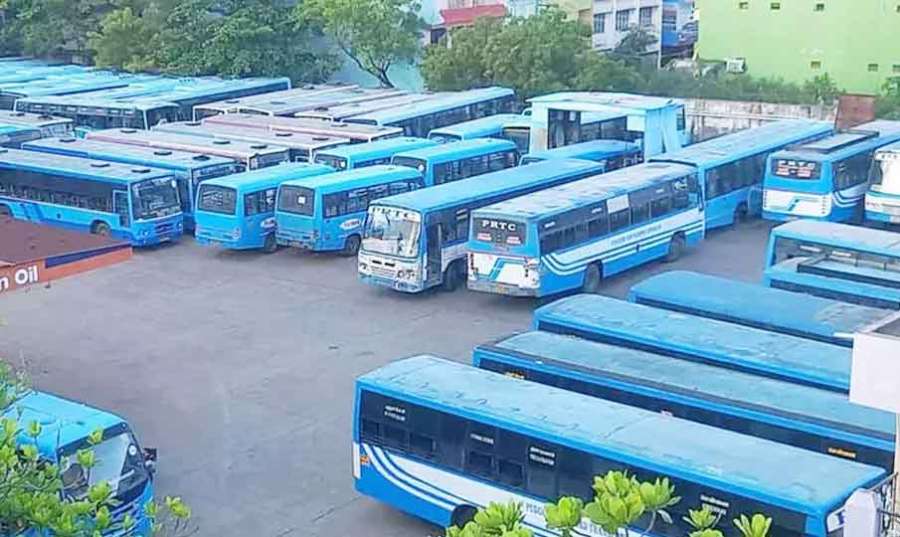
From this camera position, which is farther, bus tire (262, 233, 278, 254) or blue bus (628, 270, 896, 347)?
bus tire (262, 233, 278, 254)

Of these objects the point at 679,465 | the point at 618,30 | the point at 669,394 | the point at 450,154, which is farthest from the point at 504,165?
the point at 618,30

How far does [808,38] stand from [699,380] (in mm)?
23099

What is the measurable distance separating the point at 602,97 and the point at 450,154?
5.43m

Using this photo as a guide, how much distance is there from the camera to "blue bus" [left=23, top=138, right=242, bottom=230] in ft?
73.5

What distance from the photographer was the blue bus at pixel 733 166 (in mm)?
21688

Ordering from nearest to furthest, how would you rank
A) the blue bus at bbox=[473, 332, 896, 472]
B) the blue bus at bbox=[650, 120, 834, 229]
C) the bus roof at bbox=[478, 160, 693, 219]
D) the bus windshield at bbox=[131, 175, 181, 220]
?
the blue bus at bbox=[473, 332, 896, 472] < the bus roof at bbox=[478, 160, 693, 219] < the bus windshield at bbox=[131, 175, 181, 220] < the blue bus at bbox=[650, 120, 834, 229]

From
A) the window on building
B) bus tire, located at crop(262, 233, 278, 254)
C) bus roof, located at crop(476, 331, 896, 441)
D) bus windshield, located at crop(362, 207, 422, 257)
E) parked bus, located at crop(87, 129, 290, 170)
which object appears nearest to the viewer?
bus roof, located at crop(476, 331, 896, 441)

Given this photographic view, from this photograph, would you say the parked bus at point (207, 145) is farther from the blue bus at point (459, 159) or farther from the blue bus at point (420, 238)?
the blue bus at point (420, 238)

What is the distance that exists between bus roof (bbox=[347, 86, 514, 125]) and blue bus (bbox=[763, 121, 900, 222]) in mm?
8829

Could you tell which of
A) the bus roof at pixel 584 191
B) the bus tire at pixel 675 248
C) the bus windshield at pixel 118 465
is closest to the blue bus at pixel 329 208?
the bus roof at pixel 584 191

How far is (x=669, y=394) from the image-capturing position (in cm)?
1105

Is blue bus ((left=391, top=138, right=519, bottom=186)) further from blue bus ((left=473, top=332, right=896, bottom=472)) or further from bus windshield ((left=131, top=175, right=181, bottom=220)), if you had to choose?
blue bus ((left=473, top=332, right=896, bottom=472))

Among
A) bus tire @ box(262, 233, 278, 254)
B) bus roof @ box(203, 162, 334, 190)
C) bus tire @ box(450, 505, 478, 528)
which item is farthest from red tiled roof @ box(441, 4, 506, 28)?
bus tire @ box(450, 505, 478, 528)

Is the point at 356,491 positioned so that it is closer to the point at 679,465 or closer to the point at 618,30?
the point at 679,465
